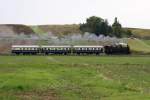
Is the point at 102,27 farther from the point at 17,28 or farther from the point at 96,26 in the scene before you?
the point at 17,28

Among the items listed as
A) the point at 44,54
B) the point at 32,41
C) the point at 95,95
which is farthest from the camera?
the point at 32,41

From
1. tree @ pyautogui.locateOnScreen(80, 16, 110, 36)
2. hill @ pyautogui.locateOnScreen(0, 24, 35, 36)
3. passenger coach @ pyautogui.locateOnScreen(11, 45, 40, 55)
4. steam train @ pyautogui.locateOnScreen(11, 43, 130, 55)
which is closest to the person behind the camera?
passenger coach @ pyautogui.locateOnScreen(11, 45, 40, 55)

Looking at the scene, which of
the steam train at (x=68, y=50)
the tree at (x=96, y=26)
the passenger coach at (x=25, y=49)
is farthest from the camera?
the tree at (x=96, y=26)

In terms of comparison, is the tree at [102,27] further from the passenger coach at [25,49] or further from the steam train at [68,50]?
the passenger coach at [25,49]

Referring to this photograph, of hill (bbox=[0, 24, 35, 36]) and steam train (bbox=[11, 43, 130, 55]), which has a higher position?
hill (bbox=[0, 24, 35, 36])

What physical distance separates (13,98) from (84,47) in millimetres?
75653

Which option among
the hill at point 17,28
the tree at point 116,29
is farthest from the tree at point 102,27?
the hill at point 17,28

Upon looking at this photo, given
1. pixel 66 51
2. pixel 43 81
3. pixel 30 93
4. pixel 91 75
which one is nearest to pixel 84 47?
pixel 66 51

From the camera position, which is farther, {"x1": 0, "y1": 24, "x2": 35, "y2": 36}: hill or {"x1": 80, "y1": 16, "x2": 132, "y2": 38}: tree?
{"x1": 0, "y1": 24, "x2": 35, "y2": 36}: hill

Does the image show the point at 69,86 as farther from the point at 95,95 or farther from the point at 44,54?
the point at 44,54

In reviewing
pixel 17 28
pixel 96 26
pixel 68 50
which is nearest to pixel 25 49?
pixel 68 50

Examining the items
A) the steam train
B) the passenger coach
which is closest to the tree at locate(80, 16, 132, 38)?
the steam train

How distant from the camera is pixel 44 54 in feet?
352

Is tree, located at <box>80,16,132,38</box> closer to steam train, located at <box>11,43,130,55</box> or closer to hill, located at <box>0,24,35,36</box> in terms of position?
hill, located at <box>0,24,35,36</box>
